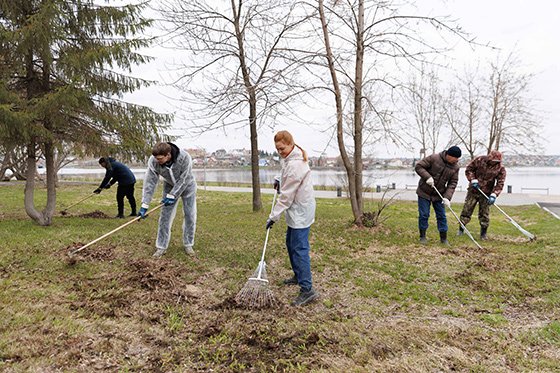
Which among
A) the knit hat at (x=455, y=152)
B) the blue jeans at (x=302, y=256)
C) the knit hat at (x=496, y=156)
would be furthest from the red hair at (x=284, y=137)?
the knit hat at (x=496, y=156)

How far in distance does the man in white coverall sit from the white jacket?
1.80 meters

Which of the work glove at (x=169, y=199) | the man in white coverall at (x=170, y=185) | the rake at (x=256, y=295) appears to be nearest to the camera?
the rake at (x=256, y=295)

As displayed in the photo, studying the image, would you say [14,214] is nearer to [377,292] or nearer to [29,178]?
[29,178]

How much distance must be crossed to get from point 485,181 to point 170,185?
5.78 meters

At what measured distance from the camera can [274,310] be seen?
3.41 m

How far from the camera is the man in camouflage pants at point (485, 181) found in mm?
6566

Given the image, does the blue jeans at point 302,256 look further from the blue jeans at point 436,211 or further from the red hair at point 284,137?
the blue jeans at point 436,211

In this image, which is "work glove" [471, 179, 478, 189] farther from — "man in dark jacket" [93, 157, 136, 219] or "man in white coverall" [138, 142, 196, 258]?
"man in dark jacket" [93, 157, 136, 219]

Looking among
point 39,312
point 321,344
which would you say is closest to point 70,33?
point 39,312

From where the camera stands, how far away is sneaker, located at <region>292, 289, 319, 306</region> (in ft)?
11.7

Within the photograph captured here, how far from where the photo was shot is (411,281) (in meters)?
4.39

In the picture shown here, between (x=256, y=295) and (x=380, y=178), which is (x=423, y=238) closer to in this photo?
(x=256, y=295)

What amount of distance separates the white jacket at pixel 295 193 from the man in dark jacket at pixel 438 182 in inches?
131

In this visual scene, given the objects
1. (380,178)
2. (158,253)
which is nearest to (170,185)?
(158,253)
